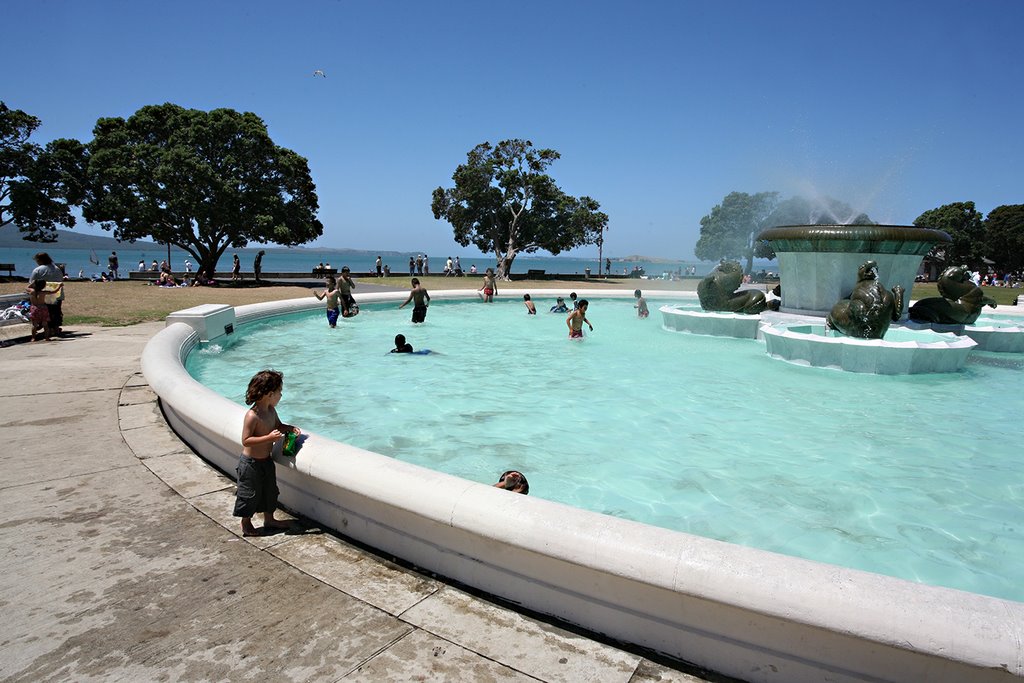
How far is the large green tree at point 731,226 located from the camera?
80.4m

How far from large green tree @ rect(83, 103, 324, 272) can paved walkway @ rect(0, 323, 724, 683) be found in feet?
96.4

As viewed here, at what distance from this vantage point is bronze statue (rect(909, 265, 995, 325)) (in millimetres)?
13477

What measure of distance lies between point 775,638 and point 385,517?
6.90ft

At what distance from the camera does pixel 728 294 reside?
15602 mm

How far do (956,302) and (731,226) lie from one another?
74.8m

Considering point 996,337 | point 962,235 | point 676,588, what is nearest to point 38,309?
point 676,588

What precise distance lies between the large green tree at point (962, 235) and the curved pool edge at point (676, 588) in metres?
73.8

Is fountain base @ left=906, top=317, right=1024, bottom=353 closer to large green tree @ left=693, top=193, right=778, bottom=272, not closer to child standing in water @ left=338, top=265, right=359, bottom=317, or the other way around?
child standing in water @ left=338, top=265, right=359, bottom=317

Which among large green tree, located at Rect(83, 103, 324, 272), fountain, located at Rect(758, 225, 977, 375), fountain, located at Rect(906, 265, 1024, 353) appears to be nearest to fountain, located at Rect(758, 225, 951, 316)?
fountain, located at Rect(758, 225, 977, 375)

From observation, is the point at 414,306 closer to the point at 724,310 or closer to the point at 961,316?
the point at 724,310

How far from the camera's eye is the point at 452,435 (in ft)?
22.4

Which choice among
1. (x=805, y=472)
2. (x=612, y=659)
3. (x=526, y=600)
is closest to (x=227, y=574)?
(x=526, y=600)

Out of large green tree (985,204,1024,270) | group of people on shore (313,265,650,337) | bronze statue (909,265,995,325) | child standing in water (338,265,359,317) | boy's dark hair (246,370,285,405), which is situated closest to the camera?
boy's dark hair (246,370,285,405)

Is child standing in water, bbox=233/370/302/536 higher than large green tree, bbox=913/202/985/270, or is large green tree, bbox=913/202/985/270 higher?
large green tree, bbox=913/202/985/270
